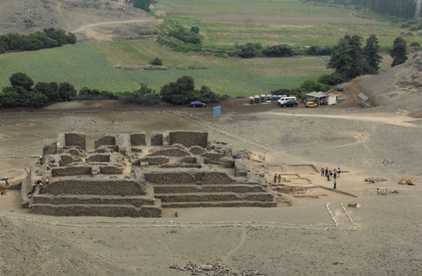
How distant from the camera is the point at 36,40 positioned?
320 ft

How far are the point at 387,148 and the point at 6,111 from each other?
33857 millimetres

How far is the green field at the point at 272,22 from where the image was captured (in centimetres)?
11956

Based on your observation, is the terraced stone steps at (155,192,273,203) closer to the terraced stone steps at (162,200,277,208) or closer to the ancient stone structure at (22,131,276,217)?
the ancient stone structure at (22,131,276,217)

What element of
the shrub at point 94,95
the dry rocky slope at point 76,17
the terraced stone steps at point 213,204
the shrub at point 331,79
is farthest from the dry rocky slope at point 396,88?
the dry rocky slope at point 76,17

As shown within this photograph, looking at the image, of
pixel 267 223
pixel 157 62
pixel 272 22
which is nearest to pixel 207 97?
pixel 157 62

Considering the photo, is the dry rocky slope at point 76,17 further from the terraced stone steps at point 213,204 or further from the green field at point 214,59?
the terraced stone steps at point 213,204

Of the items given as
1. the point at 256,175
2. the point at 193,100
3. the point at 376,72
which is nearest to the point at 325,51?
the point at 376,72

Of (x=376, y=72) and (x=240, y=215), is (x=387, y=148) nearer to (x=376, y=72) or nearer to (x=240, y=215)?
(x=240, y=215)

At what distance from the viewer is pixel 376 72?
8688cm

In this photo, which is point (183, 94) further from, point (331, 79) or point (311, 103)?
point (331, 79)

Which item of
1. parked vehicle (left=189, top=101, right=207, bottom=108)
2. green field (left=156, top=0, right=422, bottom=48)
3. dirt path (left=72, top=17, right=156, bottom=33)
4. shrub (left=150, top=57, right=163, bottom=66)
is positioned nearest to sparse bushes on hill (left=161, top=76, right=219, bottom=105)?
parked vehicle (left=189, top=101, right=207, bottom=108)

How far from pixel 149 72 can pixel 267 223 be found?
180ft

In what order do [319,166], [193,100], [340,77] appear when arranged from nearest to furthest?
[319,166] < [193,100] < [340,77]

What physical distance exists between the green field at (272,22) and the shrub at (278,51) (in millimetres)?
9335
